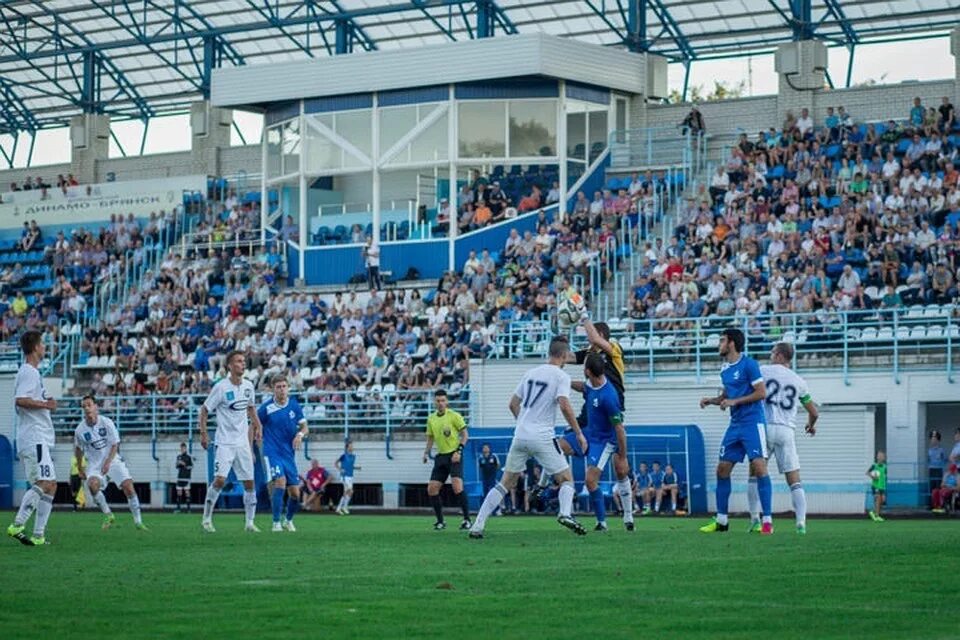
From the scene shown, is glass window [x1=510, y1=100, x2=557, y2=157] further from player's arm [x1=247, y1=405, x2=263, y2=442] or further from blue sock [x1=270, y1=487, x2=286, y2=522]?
player's arm [x1=247, y1=405, x2=263, y2=442]

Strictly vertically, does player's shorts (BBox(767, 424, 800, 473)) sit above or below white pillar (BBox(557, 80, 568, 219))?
below

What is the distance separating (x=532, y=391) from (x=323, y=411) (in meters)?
25.0

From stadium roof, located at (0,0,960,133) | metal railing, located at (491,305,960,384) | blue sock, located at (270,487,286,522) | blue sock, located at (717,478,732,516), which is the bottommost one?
blue sock, located at (270,487,286,522)

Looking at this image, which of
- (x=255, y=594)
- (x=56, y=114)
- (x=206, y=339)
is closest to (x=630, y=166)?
(x=206, y=339)

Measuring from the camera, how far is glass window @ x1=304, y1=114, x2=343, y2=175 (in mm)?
53812

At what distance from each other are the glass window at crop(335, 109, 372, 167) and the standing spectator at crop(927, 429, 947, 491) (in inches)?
861

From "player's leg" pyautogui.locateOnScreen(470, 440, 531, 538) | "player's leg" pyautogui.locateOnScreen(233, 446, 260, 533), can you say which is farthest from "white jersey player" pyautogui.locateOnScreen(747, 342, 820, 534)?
"player's leg" pyautogui.locateOnScreen(233, 446, 260, 533)

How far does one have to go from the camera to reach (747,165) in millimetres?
46031

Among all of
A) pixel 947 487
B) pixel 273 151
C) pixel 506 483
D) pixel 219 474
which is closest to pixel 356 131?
pixel 273 151

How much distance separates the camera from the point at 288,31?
201 ft

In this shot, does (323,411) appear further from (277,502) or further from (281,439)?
(277,502)

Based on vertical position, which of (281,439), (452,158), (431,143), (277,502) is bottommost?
(277,502)

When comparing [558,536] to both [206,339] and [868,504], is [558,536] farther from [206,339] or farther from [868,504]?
[206,339]

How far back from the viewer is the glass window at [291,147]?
2152 inches
